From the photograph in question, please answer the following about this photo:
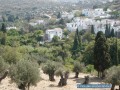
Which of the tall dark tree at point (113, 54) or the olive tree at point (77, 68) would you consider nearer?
the olive tree at point (77, 68)

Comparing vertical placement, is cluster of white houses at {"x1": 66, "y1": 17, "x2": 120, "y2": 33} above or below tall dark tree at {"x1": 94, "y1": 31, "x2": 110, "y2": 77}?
below

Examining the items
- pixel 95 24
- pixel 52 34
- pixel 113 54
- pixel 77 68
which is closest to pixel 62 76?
pixel 77 68

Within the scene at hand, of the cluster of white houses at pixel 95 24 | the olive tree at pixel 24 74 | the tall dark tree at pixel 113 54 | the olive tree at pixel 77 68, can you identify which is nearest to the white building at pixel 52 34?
the cluster of white houses at pixel 95 24

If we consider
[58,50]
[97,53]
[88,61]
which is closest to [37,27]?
[58,50]

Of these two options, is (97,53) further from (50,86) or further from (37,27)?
(37,27)

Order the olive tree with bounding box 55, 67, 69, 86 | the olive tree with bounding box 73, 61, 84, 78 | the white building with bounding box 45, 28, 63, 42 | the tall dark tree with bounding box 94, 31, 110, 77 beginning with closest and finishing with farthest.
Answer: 1. the olive tree with bounding box 55, 67, 69, 86
2. the tall dark tree with bounding box 94, 31, 110, 77
3. the olive tree with bounding box 73, 61, 84, 78
4. the white building with bounding box 45, 28, 63, 42

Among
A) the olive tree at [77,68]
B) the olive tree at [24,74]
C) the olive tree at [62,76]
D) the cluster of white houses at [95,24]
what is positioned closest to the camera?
the olive tree at [24,74]

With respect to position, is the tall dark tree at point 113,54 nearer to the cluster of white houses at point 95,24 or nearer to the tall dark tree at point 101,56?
the tall dark tree at point 101,56

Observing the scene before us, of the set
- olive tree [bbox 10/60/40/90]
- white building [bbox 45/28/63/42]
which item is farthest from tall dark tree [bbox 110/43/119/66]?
white building [bbox 45/28/63/42]

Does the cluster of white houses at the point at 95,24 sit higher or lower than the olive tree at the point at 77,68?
lower

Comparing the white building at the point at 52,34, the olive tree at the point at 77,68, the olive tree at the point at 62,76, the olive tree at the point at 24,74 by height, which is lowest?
the white building at the point at 52,34

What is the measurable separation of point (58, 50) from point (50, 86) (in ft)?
110

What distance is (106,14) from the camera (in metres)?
124

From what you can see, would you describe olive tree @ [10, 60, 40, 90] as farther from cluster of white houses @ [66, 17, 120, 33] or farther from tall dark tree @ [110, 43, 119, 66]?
cluster of white houses @ [66, 17, 120, 33]
